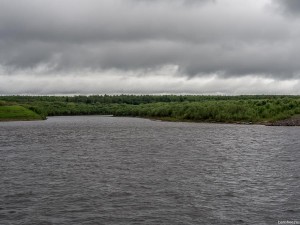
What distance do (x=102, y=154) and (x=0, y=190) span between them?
1036 inches

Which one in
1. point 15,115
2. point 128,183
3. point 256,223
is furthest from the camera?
point 15,115

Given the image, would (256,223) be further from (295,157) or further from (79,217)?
(295,157)

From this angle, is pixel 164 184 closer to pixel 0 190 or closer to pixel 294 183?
pixel 294 183

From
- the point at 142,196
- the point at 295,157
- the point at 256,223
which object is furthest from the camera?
the point at 295,157

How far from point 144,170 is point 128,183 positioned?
7496 millimetres

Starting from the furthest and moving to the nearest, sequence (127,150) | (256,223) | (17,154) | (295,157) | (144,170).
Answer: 1. (127,150)
2. (17,154)
3. (295,157)
4. (144,170)
5. (256,223)

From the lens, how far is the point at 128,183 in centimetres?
3731

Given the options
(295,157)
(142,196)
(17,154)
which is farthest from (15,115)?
(142,196)

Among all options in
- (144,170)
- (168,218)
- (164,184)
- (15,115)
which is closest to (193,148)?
(144,170)

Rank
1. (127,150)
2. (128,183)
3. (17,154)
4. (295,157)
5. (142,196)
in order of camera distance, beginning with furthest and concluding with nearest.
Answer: (127,150) → (17,154) → (295,157) → (128,183) → (142,196)

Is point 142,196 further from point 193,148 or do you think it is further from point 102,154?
point 193,148

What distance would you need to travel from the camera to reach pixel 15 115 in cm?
19388

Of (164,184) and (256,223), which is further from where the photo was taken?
(164,184)

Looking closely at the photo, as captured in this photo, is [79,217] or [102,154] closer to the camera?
[79,217]
